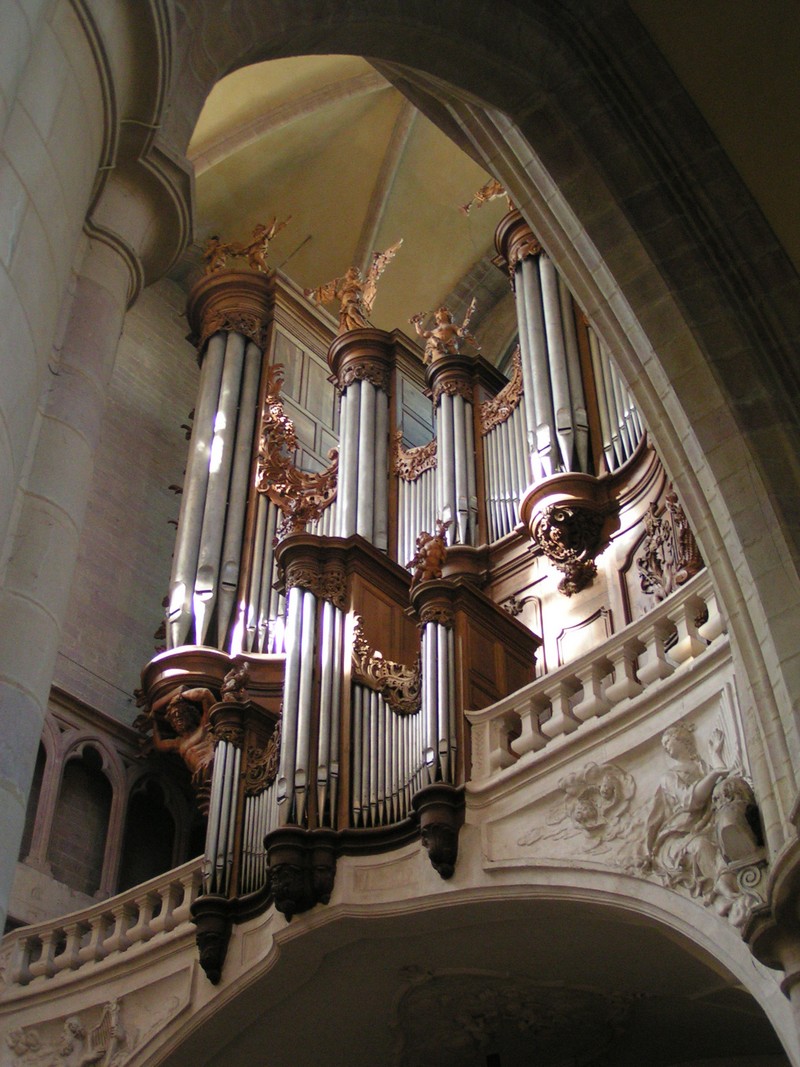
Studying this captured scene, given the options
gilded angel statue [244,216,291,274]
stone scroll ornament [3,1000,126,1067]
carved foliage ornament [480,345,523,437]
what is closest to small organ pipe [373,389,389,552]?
carved foliage ornament [480,345,523,437]

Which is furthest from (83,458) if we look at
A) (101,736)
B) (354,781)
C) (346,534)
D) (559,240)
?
(101,736)

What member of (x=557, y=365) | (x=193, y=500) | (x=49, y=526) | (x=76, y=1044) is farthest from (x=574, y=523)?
(x=49, y=526)

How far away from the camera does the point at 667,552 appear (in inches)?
366

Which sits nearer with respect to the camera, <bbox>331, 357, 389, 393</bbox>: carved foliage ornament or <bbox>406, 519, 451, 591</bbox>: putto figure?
<bbox>406, 519, 451, 591</bbox>: putto figure

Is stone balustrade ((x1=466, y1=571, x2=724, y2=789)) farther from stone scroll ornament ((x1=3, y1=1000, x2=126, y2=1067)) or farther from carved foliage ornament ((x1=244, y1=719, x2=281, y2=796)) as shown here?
stone scroll ornament ((x1=3, y1=1000, x2=126, y2=1067))

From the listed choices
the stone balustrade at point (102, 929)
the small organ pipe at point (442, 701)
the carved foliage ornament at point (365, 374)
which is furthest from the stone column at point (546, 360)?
the stone balustrade at point (102, 929)

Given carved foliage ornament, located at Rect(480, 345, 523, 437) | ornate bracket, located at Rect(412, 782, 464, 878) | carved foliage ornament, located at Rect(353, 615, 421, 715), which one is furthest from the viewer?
carved foliage ornament, located at Rect(480, 345, 523, 437)

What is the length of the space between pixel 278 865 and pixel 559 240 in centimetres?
403

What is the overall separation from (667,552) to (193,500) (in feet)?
17.8

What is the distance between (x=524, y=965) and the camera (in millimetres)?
8086

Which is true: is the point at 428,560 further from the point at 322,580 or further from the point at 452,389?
the point at 452,389

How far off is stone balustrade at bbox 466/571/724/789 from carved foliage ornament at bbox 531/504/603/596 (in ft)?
6.15

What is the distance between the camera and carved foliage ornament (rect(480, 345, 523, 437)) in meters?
11.9

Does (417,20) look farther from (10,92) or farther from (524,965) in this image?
(524,965)
